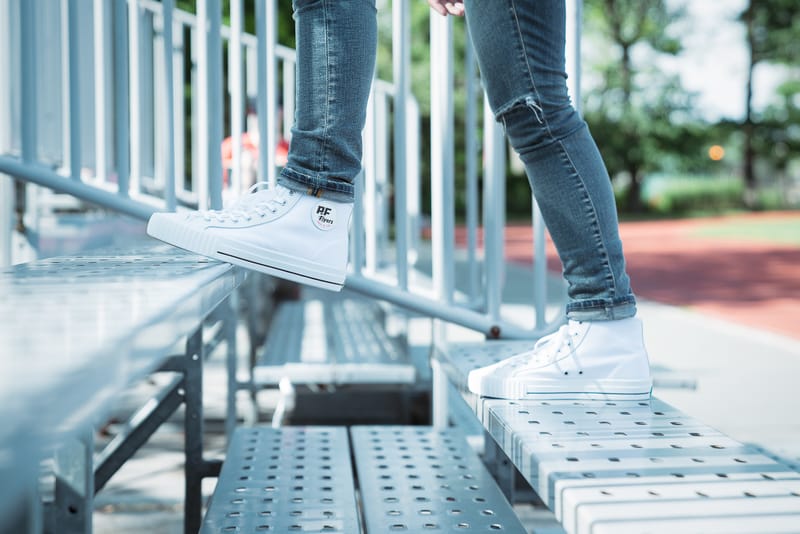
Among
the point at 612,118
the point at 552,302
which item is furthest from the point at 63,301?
the point at 612,118

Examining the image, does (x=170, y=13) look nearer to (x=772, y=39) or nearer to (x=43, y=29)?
(x=43, y=29)

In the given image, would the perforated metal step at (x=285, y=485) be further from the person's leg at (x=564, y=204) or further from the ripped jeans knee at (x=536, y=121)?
the ripped jeans knee at (x=536, y=121)

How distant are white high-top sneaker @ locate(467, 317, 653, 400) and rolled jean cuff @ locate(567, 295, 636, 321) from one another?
0.01 meters

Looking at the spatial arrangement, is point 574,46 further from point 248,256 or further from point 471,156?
point 248,256

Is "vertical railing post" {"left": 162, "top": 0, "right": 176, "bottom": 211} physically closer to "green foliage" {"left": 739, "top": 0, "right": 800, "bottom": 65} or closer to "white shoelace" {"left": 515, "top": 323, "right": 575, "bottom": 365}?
"white shoelace" {"left": 515, "top": 323, "right": 575, "bottom": 365}

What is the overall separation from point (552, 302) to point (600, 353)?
7228 mm

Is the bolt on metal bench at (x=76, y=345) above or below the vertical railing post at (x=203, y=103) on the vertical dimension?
below

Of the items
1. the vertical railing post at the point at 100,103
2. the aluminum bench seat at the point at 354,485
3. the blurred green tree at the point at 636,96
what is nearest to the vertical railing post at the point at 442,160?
the aluminum bench seat at the point at 354,485

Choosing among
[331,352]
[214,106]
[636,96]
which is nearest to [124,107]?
[214,106]

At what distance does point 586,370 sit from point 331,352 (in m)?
2.04

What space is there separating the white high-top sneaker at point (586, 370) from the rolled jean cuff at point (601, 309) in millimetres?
10

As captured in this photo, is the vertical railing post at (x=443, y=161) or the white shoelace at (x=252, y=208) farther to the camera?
the vertical railing post at (x=443, y=161)

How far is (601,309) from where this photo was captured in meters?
1.74

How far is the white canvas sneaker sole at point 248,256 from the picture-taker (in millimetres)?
1778
